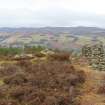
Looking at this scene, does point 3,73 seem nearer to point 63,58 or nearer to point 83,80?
point 83,80

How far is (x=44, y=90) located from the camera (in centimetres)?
1823

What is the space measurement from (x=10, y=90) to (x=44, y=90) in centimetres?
185

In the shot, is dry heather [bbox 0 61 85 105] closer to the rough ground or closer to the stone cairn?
the rough ground

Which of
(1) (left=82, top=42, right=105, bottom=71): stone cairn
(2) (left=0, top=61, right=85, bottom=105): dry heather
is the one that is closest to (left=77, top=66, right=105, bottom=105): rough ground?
(2) (left=0, top=61, right=85, bottom=105): dry heather

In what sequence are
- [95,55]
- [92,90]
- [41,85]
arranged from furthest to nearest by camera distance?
[95,55] → [92,90] → [41,85]

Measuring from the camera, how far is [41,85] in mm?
19078

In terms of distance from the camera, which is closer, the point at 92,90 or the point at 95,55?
the point at 92,90

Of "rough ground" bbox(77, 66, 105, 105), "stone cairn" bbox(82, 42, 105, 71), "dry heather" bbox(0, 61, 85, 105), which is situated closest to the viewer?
"dry heather" bbox(0, 61, 85, 105)

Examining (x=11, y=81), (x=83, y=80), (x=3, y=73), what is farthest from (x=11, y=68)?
(x=83, y=80)

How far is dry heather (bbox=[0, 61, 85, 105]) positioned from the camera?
16391 mm

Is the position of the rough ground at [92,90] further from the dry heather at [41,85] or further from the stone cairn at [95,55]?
the stone cairn at [95,55]

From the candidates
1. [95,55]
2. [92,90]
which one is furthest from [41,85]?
[95,55]

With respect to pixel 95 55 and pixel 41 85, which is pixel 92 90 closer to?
pixel 41 85

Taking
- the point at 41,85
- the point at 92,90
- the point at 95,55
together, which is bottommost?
the point at 95,55
